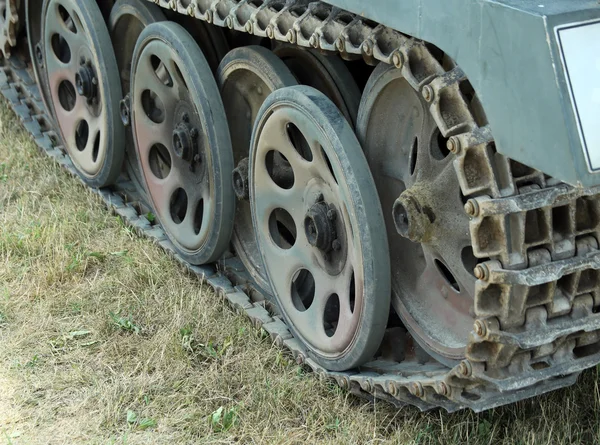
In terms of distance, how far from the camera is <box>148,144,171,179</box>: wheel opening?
4555 mm

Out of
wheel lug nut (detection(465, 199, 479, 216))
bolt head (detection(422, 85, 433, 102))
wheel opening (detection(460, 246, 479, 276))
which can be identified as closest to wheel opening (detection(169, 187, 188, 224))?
wheel opening (detection(460, 246, 479, 276))

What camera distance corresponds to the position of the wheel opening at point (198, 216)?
433 centimetres

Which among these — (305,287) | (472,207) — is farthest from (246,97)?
(472,207)

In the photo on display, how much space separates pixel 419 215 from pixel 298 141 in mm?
838

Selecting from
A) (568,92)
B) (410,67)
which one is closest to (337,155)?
(410,67)

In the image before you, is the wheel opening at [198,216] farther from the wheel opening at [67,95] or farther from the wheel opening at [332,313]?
the wheel opening at [67,95]

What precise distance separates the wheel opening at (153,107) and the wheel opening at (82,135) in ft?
2.29

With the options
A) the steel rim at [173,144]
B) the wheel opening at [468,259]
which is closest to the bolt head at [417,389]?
the wheel opening at [468,259]

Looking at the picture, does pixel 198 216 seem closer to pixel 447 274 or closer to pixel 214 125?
pixel 214 125

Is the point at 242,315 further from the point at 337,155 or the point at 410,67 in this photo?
the point at 410,67

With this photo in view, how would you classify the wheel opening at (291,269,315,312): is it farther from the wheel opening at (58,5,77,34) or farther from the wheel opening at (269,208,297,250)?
the wheel opening at (58,5,77,34)

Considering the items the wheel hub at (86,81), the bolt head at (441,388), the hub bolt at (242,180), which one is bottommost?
the bolt head at (441,388)

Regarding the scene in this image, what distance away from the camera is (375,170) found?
3.29 meters

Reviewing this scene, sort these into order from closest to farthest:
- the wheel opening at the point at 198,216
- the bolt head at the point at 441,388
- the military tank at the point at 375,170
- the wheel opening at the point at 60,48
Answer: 1. the military tank at the point at 375,170
2. the bolt head at the point at 441,388
3. the wheel opening at the point at 198,216
4. the wheel opening at the point at 60,48
